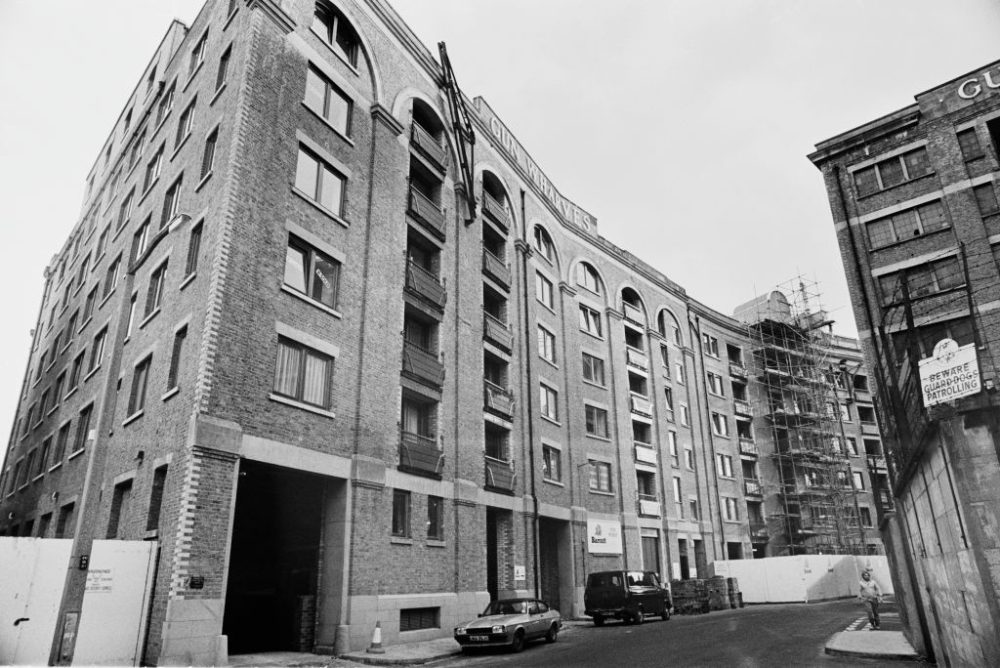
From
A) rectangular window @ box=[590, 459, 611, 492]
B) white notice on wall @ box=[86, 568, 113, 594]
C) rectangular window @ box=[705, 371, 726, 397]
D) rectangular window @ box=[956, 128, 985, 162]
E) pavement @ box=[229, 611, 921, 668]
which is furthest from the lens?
rectangular window @ box=[705, 371, 726, 397]

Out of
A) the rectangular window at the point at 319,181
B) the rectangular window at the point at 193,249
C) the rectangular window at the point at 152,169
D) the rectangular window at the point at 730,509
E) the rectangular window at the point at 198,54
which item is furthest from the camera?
the rectangular window at the point at 730,509

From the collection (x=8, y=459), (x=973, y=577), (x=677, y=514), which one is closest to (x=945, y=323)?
(x=677, y=514)

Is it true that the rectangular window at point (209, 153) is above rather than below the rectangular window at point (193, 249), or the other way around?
above


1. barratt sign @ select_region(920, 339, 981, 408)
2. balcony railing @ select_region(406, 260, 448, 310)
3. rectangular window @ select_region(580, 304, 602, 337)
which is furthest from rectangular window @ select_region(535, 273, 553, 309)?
barratt sign @ select_region(920, 339, 981, 408)

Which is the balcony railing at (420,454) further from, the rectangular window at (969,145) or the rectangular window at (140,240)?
the rectangular window at (969,145)

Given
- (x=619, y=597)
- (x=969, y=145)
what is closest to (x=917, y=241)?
(x=969, y=145)

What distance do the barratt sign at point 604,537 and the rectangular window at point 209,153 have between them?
2215cm


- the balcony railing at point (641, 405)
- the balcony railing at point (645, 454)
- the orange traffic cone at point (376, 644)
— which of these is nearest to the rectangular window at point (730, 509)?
the balcony railing at point (645, 454)

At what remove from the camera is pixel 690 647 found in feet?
52.7

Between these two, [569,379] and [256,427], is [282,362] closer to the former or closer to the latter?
[256,427]

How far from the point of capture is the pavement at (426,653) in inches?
531

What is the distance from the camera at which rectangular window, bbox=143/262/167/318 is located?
1988 cm

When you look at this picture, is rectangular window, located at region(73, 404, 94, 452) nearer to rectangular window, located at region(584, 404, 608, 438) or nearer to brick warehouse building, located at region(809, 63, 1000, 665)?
rectangular window, located at region(584, 404, 608, 438)

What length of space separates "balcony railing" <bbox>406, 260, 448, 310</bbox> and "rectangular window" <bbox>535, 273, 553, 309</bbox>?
9.38 m
